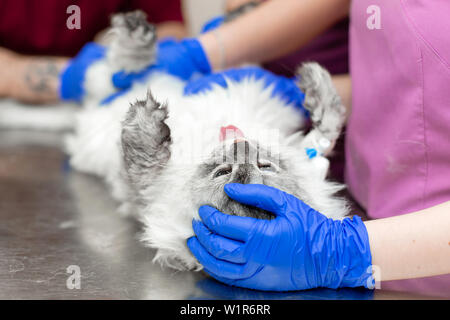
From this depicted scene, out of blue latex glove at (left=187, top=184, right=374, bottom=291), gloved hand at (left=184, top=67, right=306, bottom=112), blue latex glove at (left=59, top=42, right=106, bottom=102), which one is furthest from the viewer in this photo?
blue latex glove at (left=59, top=42, right=106, bottom=102)

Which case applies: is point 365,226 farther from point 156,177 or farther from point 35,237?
point 35,237

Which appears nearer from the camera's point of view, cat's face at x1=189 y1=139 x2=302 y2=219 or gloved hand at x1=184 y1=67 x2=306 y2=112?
cat's face at x1=189 y1=139 x2=302 y2=219

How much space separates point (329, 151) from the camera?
1.22m

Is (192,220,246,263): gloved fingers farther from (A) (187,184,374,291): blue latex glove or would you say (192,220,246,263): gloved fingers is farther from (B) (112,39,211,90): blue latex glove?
(B) (112,39,211,90): blue latex glove

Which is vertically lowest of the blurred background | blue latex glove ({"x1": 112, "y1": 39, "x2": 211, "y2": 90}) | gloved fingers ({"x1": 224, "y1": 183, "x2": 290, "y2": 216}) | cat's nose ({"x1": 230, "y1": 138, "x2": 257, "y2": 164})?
gloved fingers ({"x1": 224, "y1": 183, "x2": 290, "y2": 216})

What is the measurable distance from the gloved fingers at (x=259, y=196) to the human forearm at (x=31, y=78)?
1.42m

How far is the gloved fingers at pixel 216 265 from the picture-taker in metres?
0.85

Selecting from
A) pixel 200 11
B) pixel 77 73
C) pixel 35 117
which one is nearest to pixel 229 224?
pixel 77 73

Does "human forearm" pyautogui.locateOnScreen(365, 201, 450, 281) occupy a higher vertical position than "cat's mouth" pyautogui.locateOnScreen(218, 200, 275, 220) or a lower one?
lower

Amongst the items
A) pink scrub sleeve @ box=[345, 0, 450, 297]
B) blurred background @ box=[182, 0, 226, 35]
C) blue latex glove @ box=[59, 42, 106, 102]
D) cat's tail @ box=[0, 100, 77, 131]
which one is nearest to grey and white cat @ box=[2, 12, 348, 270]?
pink scrub sleeve @ box=[345, 0, 450, 297]

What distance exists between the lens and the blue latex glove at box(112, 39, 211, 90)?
1532 millimetres

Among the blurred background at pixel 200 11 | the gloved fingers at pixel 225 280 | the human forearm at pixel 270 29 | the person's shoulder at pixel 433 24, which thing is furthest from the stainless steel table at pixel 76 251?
the blurred background at pixel 200 11

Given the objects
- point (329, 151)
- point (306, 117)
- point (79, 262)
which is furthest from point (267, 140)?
point (79, 262)

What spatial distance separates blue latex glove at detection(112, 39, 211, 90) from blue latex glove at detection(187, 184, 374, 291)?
0.79m
